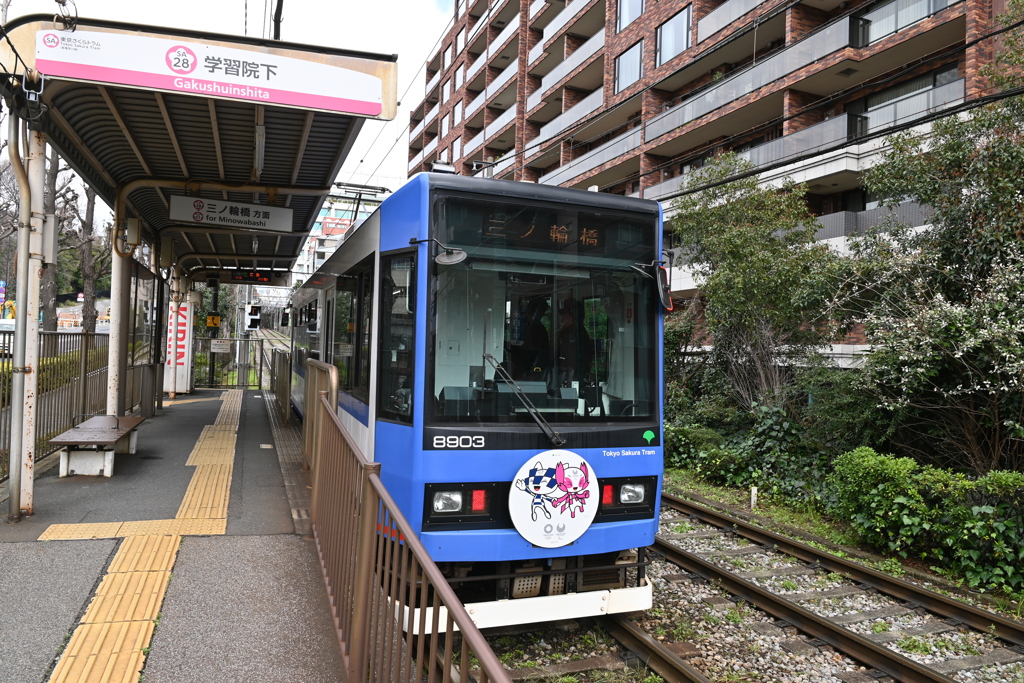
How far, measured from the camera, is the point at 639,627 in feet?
17.5

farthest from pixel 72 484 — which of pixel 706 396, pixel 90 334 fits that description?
pixel 706 396

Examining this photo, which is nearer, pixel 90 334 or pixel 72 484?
pixel 72 484

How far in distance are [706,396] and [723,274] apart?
3.51 m

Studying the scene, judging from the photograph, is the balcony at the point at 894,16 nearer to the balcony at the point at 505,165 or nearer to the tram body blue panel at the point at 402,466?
the tram body blue panel at the point at 402,466

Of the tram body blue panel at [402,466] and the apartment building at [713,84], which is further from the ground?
the apartment building at [713,84]

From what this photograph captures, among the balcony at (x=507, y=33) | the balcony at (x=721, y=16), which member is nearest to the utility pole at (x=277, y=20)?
the balcony at (x=721, y=16)

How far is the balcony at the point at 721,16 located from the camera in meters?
23.9

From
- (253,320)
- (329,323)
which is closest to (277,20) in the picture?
(329,323)

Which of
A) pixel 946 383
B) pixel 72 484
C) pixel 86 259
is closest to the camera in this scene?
pixel 72 484

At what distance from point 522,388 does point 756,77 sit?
2205 centimetres

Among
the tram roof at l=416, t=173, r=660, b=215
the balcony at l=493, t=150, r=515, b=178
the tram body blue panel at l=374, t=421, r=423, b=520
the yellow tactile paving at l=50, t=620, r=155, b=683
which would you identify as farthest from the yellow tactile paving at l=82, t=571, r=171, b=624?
the balcony at l=493, t=150, r=515, b=178

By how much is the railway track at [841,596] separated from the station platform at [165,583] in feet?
11.6

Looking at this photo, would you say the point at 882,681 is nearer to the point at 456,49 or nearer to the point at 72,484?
the point at 72,484

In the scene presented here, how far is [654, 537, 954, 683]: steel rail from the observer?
4.70 m
